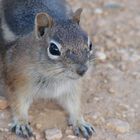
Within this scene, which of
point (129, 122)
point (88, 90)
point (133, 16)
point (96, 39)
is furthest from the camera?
point (133, 16)

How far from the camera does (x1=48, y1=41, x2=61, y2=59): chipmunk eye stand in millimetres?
4891

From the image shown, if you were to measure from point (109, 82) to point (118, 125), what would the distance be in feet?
2.69

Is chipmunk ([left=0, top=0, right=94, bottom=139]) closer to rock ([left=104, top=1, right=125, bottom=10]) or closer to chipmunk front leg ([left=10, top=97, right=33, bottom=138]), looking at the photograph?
chipmunk front leg ([left=10, top=97, right=33, bottom=138])

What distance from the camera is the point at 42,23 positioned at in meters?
5.16

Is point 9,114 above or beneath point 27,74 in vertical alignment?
beneath

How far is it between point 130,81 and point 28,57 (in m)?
1.53

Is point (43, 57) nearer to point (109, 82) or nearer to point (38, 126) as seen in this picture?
point (38, 126)

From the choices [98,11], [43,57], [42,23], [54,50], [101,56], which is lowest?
[101,56]

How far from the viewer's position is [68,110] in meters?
5.80

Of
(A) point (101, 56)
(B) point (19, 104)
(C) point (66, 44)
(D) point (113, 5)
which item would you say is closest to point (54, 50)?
(C) point (66, 44)

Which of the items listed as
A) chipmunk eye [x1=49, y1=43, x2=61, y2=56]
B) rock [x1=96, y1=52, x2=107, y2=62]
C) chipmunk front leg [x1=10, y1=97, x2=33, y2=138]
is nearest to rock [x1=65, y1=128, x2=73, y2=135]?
chipmunk front leg [x1=10, y1=97, x2=33, y2=138]

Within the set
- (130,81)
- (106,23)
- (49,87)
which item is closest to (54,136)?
(49,87)

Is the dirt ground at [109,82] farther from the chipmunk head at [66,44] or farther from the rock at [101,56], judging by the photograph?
the chipmunk head at [66,44]

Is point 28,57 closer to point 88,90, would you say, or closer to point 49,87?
point 49,87
